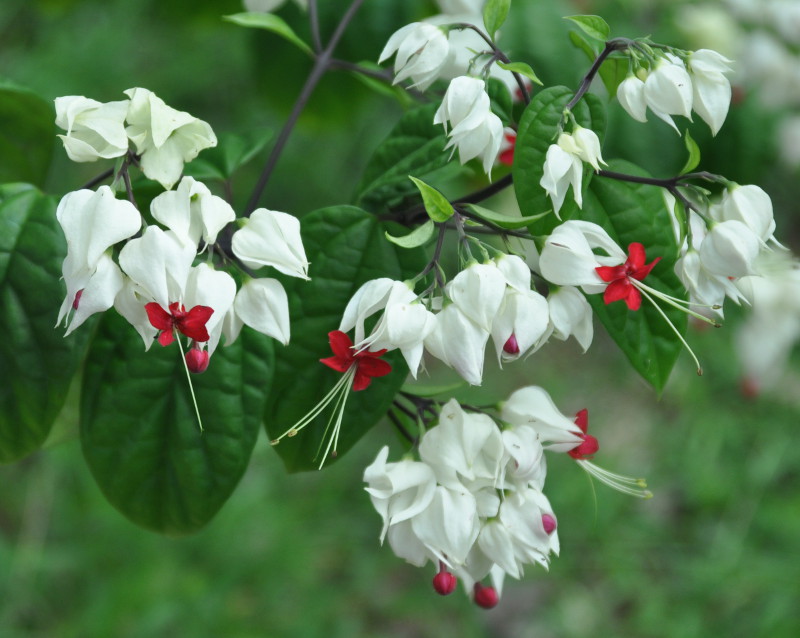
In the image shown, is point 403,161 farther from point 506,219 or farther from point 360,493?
point 360,493

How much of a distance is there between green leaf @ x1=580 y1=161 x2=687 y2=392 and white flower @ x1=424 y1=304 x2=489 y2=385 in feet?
0.33

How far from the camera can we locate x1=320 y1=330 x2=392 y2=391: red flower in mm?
496

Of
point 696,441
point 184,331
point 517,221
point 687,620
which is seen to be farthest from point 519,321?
point 696,441

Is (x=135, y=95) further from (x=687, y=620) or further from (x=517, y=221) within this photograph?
(x=687, y=620)

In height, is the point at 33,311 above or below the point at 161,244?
→ below

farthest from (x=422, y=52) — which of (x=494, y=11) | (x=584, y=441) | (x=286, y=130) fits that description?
(x=584, y=441)

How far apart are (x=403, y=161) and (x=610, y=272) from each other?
6.9 inches

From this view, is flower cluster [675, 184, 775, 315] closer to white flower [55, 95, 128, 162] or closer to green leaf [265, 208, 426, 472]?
green leaf [265, 208, 426, 472]

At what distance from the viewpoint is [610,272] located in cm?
49

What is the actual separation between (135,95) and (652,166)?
0.62 meters

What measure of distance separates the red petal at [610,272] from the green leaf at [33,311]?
0.32 metres

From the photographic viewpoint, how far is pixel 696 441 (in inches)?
77.6

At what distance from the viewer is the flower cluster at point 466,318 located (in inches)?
18.3

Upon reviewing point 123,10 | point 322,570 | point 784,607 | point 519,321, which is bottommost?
point 322,570
